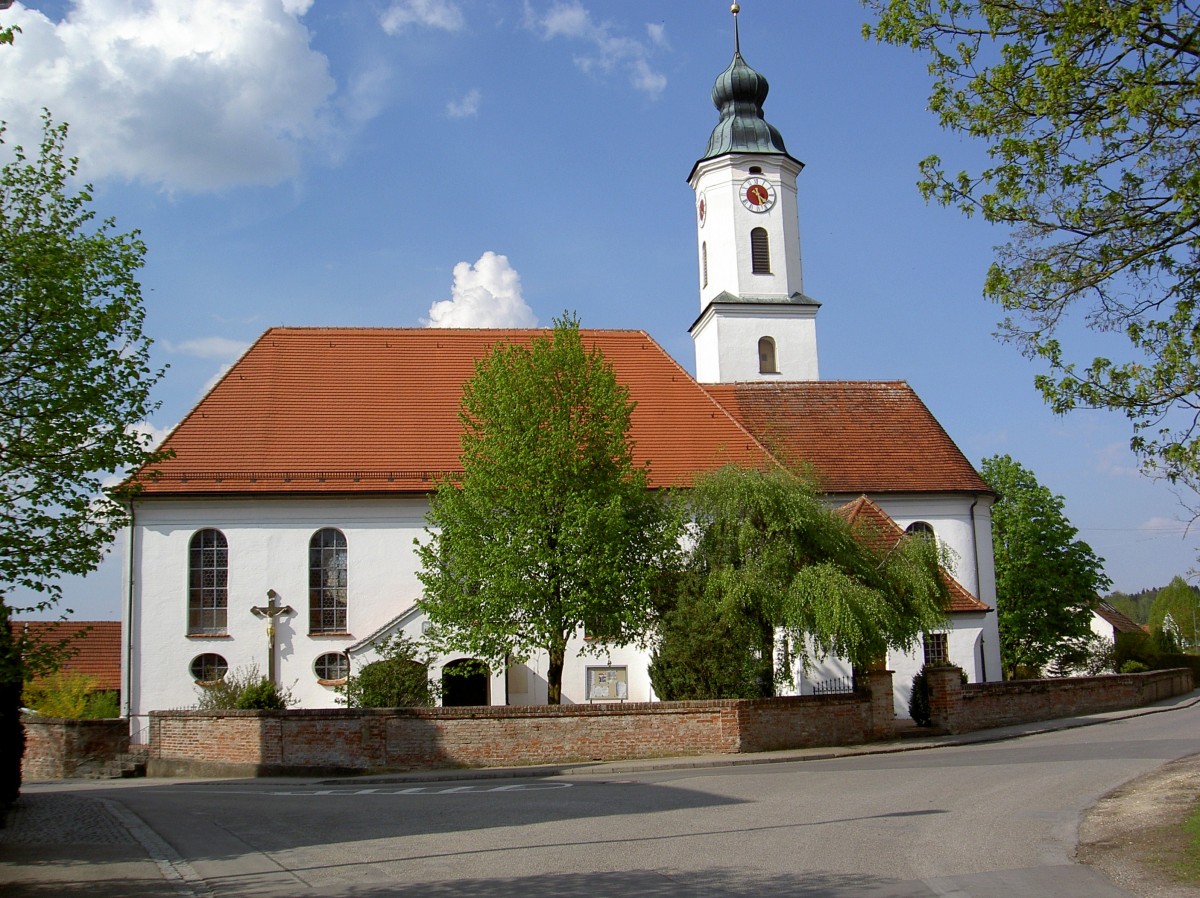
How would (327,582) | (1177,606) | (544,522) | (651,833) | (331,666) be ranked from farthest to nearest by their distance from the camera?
1. (1177,606)
2. (327,582)
3. (331,666)
4. (544,522)
5. (651,833)

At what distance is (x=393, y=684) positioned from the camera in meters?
25.0

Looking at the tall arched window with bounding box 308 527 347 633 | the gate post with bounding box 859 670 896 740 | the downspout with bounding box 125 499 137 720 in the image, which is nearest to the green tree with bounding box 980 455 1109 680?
the gate post with bounding box 859 670 896 740

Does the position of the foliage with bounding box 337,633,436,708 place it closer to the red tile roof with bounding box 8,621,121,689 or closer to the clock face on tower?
the red tile roof with bounding box 8,621,121,689

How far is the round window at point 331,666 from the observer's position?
2875cm

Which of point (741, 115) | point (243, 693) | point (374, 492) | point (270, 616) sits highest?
point (741, 115)

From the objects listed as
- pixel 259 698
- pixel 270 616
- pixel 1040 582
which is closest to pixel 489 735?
pixel 259 698

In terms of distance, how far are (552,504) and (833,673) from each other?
9303 mm

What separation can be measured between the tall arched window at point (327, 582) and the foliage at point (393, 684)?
11.7ft

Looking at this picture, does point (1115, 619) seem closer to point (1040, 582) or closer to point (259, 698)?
point (1040, 582)

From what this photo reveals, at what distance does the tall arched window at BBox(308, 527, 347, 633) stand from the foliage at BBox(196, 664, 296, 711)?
1.75 meters

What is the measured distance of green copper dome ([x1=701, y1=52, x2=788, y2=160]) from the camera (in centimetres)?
3950

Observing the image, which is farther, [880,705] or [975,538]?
[975,538]

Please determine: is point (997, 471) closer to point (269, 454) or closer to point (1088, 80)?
point (269, 454)

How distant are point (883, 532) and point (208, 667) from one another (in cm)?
1672
